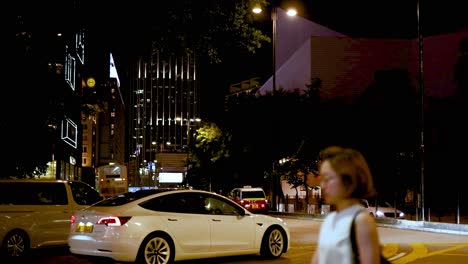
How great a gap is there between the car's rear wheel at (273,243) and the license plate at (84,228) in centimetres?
376

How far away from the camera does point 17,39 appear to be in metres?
14.3

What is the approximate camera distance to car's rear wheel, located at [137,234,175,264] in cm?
1120

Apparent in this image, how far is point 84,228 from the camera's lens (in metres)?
11.4

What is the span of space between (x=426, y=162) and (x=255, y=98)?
530 inches

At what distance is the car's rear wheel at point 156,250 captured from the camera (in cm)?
1120

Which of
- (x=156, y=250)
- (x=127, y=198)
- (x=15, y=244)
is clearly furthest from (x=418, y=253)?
(x=15, y=244)

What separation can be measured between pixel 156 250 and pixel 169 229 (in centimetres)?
45

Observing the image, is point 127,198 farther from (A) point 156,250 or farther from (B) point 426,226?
(B) point 426,226

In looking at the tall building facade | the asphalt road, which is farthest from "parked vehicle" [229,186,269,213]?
the tall building facade

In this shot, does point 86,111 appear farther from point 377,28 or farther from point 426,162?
point 377,28

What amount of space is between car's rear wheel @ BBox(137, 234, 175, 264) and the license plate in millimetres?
969

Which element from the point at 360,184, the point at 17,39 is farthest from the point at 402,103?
the point at 360,184

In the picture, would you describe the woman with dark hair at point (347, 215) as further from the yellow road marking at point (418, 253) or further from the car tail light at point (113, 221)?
the yellow road marking at point (418, 253)

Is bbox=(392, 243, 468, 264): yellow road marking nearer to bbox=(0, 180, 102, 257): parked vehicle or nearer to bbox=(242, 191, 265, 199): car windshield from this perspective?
bbox=(0, 180, 102, 257): parked vehicle
